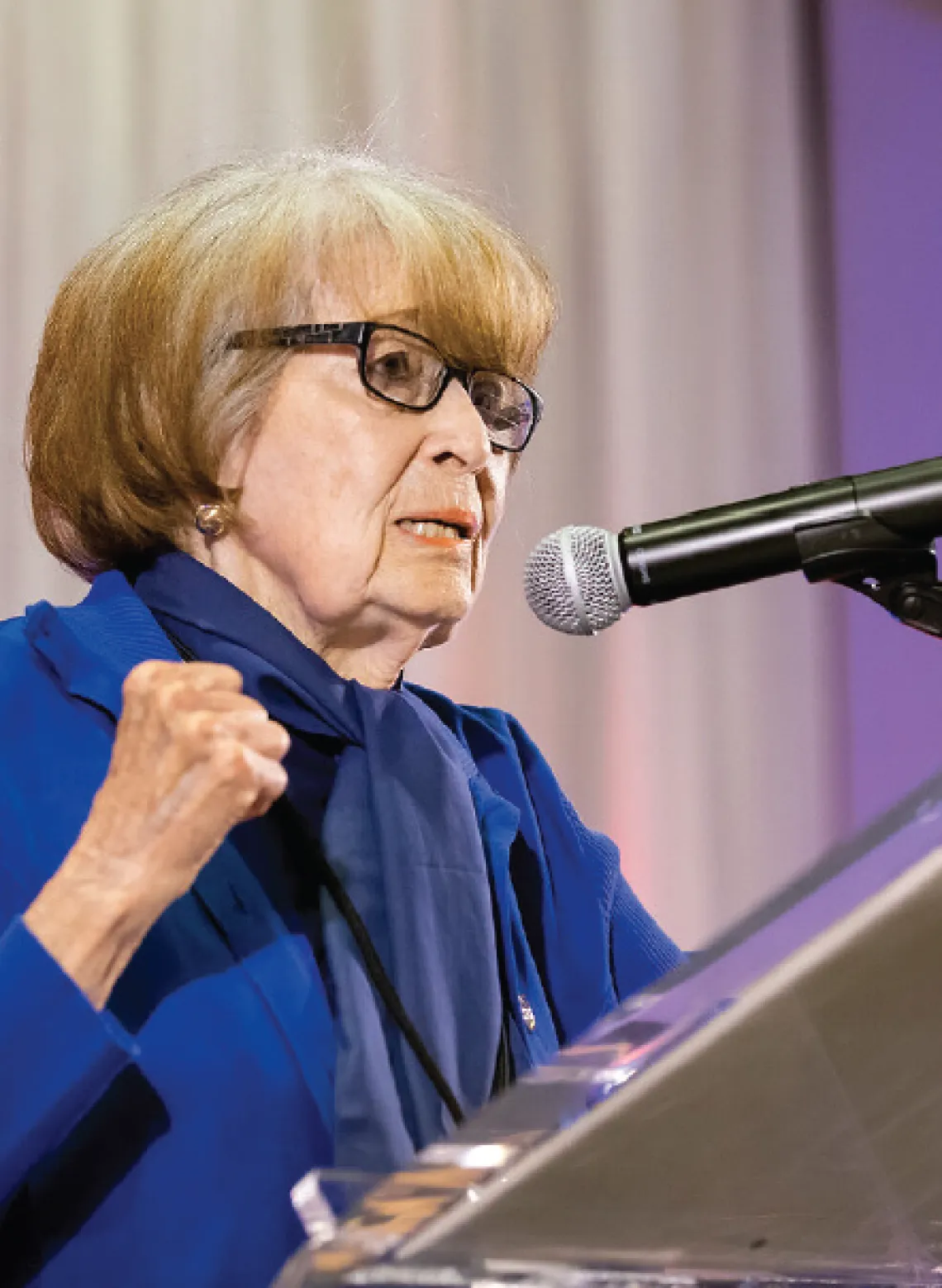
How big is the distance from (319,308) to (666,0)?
1749mm

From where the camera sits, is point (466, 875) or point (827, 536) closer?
point (827, 536)

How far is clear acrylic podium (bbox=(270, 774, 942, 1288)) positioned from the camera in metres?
0.56

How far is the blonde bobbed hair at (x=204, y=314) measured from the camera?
1.41m

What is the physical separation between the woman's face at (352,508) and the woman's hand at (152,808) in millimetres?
399

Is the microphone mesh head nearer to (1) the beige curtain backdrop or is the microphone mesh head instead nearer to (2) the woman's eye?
(2) the woman's eye

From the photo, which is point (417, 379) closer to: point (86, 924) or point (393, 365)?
point (393, 365)

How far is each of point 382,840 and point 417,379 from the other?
43cm

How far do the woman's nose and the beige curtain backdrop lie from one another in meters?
1.00

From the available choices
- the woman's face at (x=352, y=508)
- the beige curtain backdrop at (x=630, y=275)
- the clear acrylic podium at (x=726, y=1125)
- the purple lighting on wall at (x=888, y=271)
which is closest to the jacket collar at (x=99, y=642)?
the woman's face at (x=352, y=508)

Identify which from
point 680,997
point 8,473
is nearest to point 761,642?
point 8,473

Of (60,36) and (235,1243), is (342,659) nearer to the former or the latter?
(235,1243)

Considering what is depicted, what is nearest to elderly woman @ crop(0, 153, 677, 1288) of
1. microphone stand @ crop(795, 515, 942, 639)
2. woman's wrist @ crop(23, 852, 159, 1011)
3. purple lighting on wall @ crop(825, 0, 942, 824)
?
woman's wrist @ crop(23, 852, 159, 1011)

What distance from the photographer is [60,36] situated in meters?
2.25

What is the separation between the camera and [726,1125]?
0.58m
